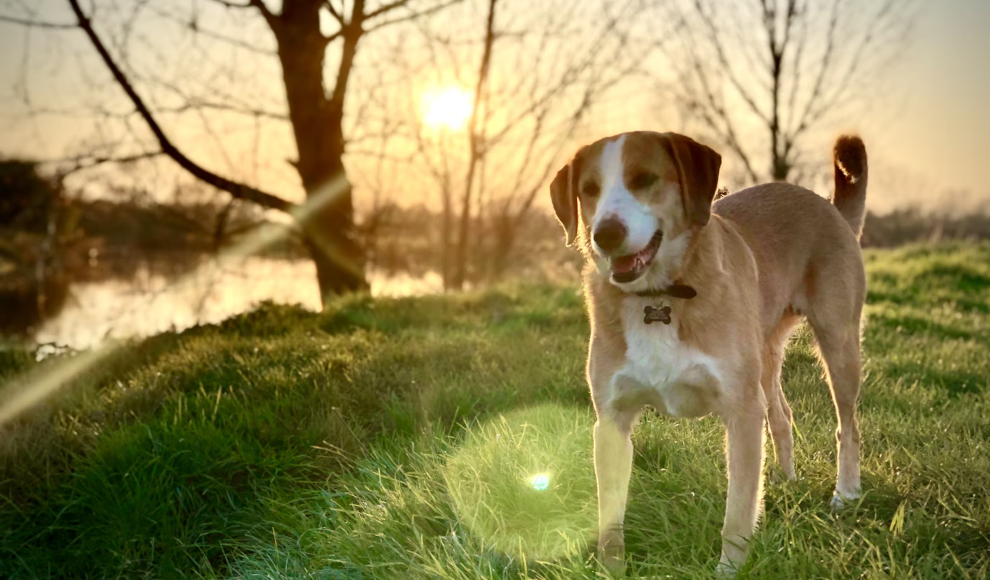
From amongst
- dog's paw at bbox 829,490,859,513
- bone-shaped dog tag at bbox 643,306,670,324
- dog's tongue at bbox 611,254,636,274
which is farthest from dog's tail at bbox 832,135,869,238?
dog's tongue at bbox 611,254,636,274

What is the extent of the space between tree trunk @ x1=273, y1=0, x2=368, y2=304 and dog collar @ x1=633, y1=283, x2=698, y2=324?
24.3ft

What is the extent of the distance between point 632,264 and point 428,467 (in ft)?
5.65

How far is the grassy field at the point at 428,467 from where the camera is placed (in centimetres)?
304

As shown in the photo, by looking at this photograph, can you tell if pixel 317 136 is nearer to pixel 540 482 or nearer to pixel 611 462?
pixel 540 482

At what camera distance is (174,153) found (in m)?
9.07

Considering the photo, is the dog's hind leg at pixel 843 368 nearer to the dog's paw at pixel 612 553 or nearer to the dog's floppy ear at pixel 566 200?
the dog's paw at pixel 612 553

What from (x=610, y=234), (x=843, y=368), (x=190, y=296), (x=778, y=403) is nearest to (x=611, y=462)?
(x=610, y=234)

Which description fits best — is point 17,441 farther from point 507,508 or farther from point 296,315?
point 507,508

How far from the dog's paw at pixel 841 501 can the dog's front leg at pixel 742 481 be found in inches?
20.0

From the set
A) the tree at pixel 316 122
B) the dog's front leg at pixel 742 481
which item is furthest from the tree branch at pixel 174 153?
the dog's front leg at pixel 742 481

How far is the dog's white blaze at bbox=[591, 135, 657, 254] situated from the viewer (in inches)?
112

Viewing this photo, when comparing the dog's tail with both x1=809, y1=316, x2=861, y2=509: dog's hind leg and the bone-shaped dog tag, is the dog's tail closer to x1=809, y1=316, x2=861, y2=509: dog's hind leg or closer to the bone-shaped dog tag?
x1=809, y1=316, x2=861, y2=509: dog's hind leg

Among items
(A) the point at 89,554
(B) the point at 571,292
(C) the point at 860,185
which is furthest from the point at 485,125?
(A) the point at 89,554

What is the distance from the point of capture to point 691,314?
118 inches
